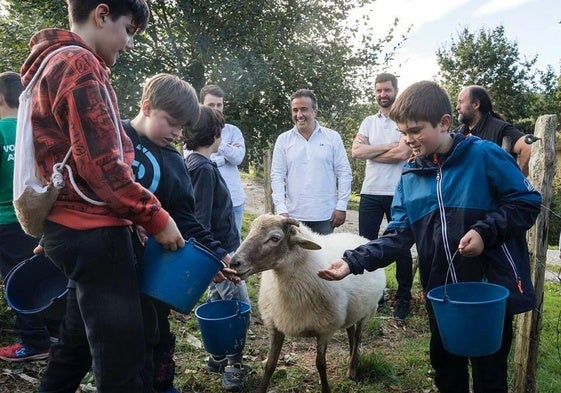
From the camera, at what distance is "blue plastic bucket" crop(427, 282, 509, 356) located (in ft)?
6.85

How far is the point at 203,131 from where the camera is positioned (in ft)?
11.6

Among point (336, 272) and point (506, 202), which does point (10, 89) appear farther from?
point (506, 202)

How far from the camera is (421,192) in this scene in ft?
8.75

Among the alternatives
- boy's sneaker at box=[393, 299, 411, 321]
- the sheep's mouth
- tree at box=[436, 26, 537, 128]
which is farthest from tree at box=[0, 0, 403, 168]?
tree at box=[436, 26, 537, 128]

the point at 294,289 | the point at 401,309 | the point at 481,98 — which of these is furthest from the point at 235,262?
the point at 481,98

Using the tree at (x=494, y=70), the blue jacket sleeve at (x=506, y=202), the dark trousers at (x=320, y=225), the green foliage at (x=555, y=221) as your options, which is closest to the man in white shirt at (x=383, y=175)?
the dark trousers at (x=320, y=225)

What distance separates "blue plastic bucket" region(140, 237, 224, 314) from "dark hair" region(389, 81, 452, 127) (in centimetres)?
126

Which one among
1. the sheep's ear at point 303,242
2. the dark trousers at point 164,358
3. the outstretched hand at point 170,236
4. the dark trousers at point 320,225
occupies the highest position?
the outstretched hand at point 170,236

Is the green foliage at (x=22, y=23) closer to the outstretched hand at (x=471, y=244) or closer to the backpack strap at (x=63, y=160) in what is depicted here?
the backpack strap at (x=63, y=160)

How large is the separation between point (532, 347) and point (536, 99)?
28570 mm

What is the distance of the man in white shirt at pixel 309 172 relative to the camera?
502cm

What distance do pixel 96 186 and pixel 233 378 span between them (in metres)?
2.28

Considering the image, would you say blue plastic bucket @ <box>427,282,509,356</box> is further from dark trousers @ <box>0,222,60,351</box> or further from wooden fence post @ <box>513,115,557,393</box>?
dark trousers @ <box>0,222,60,351</box>

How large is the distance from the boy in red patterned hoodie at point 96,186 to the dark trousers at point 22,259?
205cm
